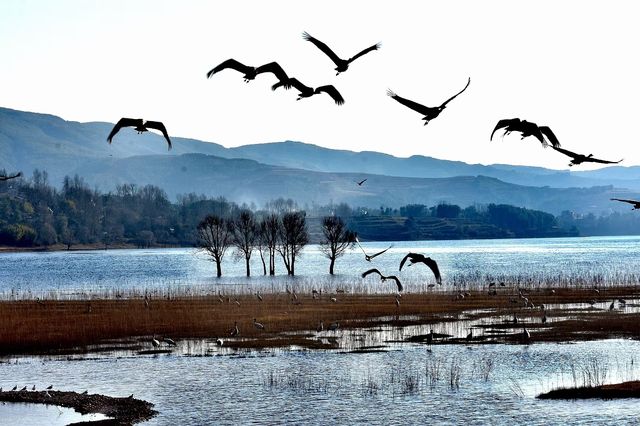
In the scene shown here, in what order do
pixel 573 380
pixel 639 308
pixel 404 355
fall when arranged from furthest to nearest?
pixel 639 308 → pixel 404 355 → pixel 573 380

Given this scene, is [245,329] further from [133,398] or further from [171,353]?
[133,398]

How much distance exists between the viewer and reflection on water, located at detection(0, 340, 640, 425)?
3644 cm

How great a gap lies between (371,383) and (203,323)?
23.8 metres

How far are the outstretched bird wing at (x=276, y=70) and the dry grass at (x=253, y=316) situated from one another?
36839 mm

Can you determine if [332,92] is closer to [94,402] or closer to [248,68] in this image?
[248,68]

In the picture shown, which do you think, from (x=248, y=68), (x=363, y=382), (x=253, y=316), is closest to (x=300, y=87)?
(x=248, y=68)

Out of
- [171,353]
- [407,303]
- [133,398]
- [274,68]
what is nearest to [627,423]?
[133,398]

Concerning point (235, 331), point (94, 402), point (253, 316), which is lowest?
point (94, 402)

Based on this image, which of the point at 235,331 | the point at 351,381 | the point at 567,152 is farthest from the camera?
the point at 235,331

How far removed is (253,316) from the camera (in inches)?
2648

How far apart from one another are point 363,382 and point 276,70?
2759cm

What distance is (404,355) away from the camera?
163ft

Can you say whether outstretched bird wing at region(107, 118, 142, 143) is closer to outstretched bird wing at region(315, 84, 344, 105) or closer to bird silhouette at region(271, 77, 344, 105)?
bird silhouette at region(271, 77, 344, 105)

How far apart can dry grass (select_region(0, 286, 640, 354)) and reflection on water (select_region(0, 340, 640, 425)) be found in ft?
16.6
